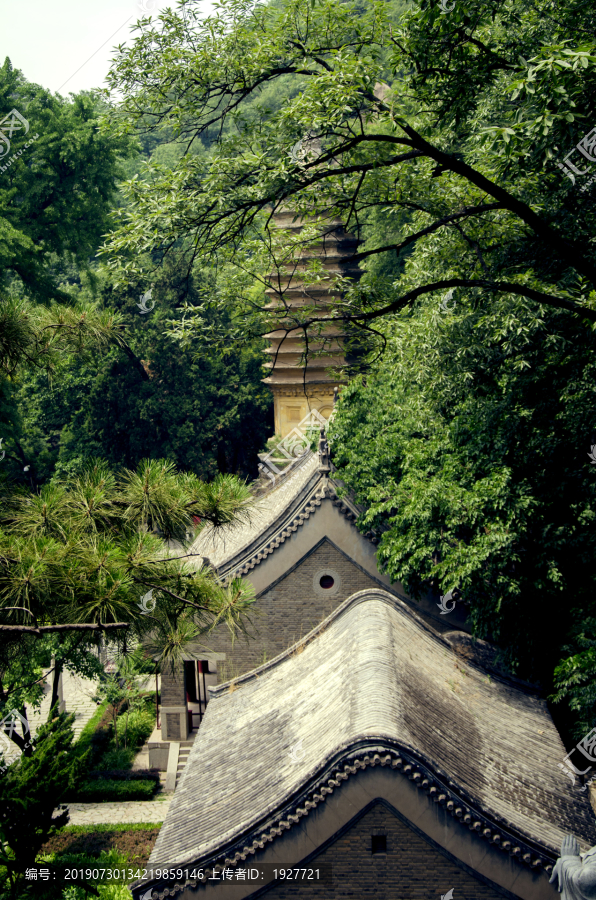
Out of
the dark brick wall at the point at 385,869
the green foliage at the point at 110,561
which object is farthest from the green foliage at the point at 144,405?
the green foliage at the point at 110,561

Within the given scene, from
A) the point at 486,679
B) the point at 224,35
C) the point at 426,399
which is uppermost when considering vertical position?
the point at 224,35

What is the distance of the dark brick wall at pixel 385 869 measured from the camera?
10.2 m

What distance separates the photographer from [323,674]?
14227 mm

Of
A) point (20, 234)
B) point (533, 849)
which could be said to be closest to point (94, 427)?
point (20, 234)

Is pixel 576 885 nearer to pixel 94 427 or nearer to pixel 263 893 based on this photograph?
pixel 263 893

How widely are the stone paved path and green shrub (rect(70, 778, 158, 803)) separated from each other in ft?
0.38

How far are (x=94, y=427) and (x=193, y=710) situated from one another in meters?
23.2

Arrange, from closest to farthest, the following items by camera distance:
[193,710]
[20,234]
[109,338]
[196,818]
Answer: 1. [109,338]
2. [196,818]
3. [193,710]
4. [20,234]

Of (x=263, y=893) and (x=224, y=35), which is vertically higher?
(x=224, y=35)

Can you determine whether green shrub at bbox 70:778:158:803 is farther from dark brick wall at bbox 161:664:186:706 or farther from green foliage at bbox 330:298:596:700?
green foliage at bbox 330:298:596:700

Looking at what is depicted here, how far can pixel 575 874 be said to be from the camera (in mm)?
7680

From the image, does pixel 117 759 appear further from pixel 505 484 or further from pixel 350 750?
pixel 505 484

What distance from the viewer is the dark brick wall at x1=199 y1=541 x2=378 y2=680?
55.8ft

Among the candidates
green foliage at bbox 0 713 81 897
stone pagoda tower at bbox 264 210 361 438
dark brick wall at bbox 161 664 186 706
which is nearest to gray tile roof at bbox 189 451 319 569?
dark brick wall at bbox 161 664 186 706
